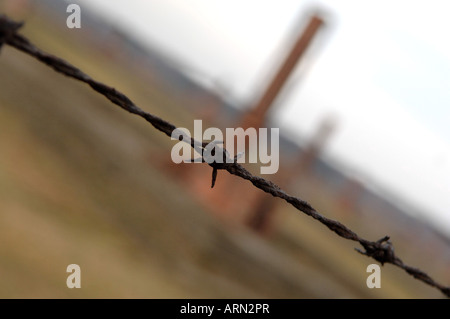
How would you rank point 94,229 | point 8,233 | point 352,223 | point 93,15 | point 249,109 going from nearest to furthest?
point 8,233 → point 94,229 → point 249,109 → point 352,223 → point 93,15

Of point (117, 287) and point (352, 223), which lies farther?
point (352, 223)

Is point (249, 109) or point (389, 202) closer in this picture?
point (249, 109)

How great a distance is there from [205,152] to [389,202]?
57819 millimetres

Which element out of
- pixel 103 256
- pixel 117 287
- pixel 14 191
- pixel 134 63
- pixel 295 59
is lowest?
pixel 117 287

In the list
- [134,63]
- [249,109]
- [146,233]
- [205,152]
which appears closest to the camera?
[205,152]

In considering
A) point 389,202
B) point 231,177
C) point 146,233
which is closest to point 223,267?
point 146,233

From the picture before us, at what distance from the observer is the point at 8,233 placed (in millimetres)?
5695

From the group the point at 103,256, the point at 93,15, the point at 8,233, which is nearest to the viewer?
the point at 8,233

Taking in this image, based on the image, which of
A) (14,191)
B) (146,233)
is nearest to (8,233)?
(14,191)

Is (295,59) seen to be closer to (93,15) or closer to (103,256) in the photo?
(103,256)

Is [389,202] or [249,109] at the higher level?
[389,202]

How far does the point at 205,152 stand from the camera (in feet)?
4.42

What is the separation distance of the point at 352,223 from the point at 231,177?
1929 centimetres

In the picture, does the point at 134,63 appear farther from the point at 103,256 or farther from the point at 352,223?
the point at 103,256
